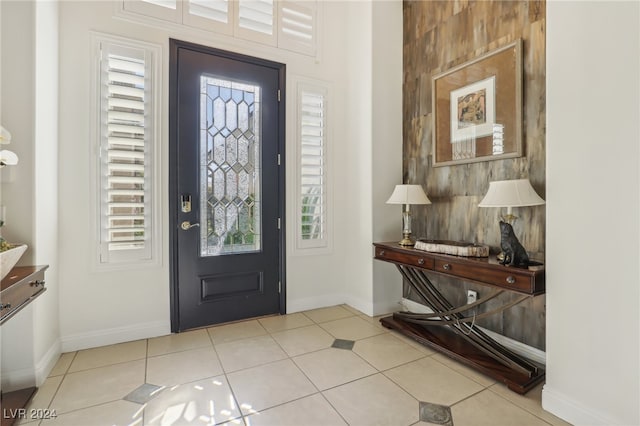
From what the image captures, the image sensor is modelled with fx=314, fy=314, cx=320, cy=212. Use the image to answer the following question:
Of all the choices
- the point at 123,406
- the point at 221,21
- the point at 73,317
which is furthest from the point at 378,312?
the point at 221,21

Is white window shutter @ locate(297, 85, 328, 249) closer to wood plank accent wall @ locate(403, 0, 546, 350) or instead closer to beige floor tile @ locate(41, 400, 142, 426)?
wood plank accent wall @ locate(403, 0, 546, 350)

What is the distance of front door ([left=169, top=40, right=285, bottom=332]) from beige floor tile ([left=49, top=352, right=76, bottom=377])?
0.68 metres

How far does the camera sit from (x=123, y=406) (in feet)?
5.64

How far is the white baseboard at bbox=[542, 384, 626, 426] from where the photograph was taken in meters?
1.50

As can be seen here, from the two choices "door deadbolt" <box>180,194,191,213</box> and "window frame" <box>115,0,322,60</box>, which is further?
"door deadbolt" <box>180,194,191,213</box>

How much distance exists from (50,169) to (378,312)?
287 cm

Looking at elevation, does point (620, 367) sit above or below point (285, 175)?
below

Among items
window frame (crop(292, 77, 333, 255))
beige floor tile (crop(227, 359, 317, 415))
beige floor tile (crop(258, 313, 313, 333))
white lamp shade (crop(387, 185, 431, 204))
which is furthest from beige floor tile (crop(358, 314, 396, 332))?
white lamp shade (crop(387, 185, 431, 204))

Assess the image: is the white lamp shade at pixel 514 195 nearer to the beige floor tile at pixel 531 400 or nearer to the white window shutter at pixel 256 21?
the beige floor tile at pixel 531 400

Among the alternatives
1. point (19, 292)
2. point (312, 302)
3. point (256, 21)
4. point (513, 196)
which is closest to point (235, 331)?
point (312, 302)

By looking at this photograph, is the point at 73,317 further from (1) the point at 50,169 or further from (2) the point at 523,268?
(2) the point at 523,268

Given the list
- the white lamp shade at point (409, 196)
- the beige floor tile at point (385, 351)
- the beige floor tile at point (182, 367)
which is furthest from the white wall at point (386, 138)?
the beige floor tile at point (182, 367)

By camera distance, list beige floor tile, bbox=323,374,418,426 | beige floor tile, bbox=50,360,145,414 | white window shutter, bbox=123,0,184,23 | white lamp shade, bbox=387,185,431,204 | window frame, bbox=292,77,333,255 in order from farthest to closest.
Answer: window frame, bbox=292,77,333,255, white lamp shade, bbox=387,185,431,204, white window shutter, bbox=123,0,184,23, beige floor tile, bbox=50,360,145,414, beige floor tile, bbox=323,374,418,426

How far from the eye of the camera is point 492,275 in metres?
1.94
